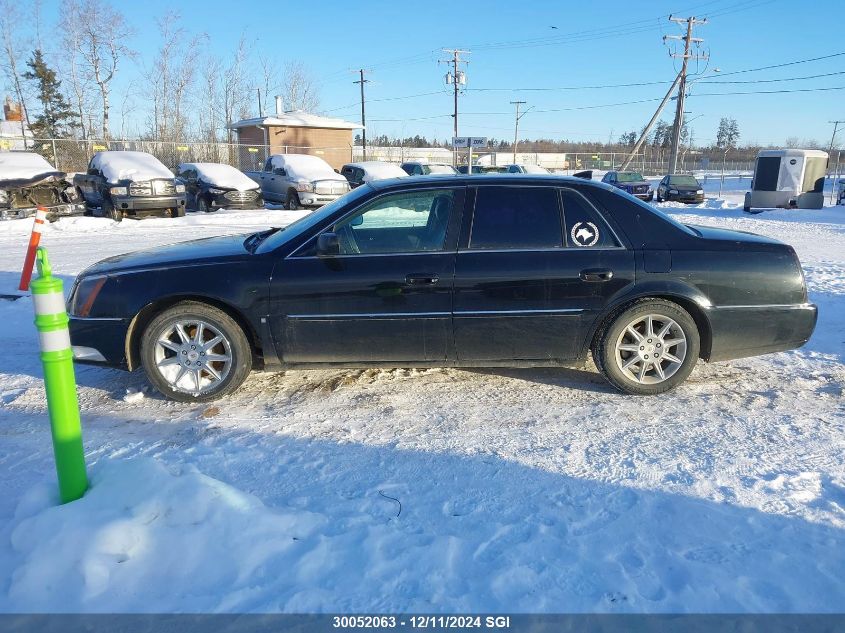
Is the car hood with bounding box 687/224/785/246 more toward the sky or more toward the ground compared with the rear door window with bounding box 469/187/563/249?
more toward the ground

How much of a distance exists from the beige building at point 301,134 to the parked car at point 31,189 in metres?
18.4

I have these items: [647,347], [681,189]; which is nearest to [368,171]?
[681,189]

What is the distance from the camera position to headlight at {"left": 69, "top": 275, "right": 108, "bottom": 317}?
402 cm

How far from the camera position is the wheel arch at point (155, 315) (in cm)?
400

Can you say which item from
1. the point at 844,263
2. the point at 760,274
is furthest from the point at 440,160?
the point at 760,274

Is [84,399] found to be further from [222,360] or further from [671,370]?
[671,370]

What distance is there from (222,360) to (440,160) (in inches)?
2371

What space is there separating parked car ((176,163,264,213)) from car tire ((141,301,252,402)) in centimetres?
1316

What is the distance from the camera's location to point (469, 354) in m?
4.11

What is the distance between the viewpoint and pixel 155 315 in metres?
4.04

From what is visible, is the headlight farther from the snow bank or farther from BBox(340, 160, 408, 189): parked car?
BBox(340, 160, 408, 189): parked car
